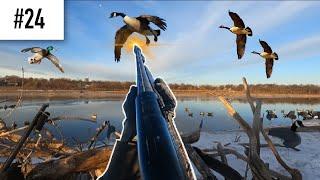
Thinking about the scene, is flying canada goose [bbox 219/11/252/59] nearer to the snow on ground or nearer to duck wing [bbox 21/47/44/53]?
the snow on ground

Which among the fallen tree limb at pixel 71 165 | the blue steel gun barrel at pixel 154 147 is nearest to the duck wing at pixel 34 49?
the fallen tree limb at pixel 71 165

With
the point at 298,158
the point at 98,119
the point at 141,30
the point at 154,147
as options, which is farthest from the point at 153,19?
the point at 98,119

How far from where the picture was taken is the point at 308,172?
689cm

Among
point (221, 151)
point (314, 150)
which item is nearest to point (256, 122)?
point (221, 151)

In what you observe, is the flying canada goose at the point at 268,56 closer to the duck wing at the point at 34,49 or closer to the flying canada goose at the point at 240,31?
the flying canada goose at the point at 240,31

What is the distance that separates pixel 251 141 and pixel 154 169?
107 inches

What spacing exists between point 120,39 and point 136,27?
0.45 meters

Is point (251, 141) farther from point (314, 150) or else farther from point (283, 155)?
point (314, 150)

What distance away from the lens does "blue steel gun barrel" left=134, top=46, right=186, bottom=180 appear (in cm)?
103

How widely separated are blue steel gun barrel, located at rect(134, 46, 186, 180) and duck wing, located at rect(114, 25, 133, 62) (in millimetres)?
1605

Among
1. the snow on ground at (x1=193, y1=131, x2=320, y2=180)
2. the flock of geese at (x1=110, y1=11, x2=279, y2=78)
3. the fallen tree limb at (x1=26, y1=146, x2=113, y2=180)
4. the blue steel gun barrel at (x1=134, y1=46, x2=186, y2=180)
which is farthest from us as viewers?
the snow on ground at (x1=193, y1=131, x2=320, y2=180)

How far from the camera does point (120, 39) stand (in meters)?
3.09

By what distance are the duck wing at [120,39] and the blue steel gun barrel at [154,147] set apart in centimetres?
160

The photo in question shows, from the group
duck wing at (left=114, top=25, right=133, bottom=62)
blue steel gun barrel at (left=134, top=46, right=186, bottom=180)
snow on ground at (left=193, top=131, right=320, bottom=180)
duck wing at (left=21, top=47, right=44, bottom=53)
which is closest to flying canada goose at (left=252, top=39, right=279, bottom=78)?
snow on ground at (left=193, top=131, right=320, bottom=180)
